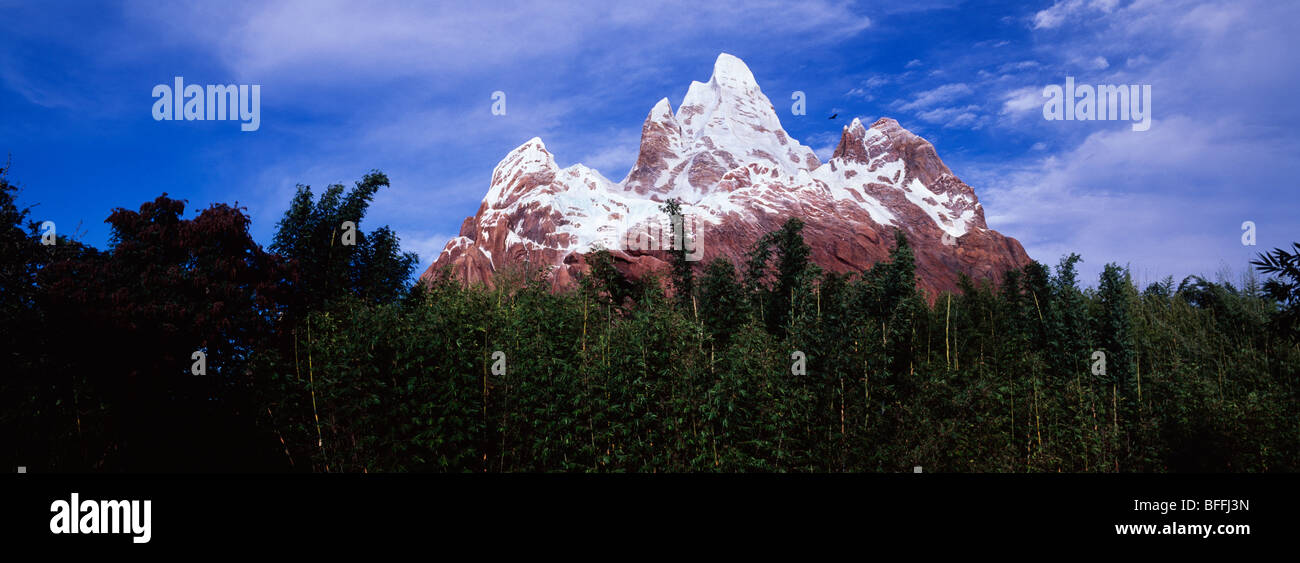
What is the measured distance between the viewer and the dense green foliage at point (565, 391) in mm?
7160

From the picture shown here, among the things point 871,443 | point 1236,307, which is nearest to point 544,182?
point 1236,307

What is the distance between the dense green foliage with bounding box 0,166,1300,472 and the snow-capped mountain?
28345 millimetres

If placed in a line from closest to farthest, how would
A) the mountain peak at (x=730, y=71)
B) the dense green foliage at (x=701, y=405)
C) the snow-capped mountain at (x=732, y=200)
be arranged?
the dense green foliage at (x=701, y=405)
the snow-capped mountain at (x=732, y=200)
the mountain peak at (x=730, y=71)

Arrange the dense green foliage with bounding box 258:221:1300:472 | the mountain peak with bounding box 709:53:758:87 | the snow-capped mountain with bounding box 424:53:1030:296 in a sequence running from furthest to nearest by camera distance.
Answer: the mountain peak with bounding box 709:53:758:87, the snow-capped mountain with bounding box 424:53:1030:296, the dense green foliage with bounding box 258:221:1300:472

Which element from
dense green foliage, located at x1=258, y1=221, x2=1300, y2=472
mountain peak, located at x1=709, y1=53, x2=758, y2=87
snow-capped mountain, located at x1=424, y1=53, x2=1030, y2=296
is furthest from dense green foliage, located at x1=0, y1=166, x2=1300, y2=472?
mountain peak, located at x1=709, y1=53, x2=758, y2=87

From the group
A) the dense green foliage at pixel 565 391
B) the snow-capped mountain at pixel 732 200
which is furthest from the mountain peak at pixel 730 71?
the dense green foliage at pixel 565 391

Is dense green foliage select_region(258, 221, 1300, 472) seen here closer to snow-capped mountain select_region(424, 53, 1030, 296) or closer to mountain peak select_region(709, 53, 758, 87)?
snow-capped mountain select_region(424, 53, 1030, 296)

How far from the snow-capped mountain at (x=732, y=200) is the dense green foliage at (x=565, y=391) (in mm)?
28345

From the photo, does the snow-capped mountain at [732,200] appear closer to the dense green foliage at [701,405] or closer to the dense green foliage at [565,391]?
the dense green foliage at [565,391]

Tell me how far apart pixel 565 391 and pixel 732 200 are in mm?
54156

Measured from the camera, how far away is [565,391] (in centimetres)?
737

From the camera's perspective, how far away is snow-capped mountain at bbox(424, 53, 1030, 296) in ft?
182
